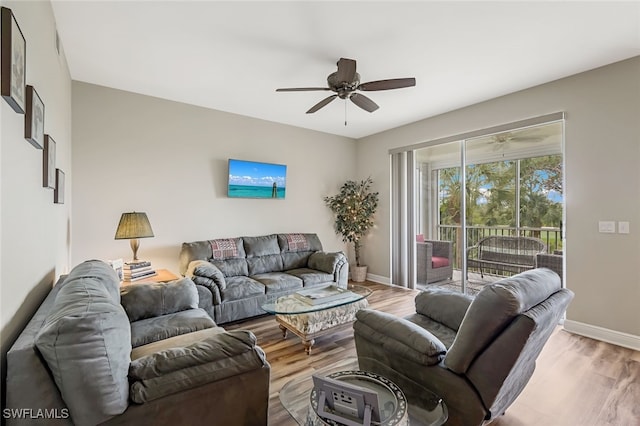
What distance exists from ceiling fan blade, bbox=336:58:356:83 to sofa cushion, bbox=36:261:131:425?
7.78 ft

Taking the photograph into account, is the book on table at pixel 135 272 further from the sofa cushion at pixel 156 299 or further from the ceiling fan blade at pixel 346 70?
the ceiling fan blade at pixel 346 70

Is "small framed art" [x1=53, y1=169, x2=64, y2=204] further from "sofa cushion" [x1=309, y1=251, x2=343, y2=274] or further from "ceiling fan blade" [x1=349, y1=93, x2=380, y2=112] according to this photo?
"sofa cushion" [x1=309, y1=251, x2=343, y2=274]

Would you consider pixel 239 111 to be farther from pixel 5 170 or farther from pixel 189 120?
pixel 5 170

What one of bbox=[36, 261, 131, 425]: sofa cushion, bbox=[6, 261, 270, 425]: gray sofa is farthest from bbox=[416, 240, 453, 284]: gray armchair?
bbox=[36, 261, 131, 425]: sofa cushion

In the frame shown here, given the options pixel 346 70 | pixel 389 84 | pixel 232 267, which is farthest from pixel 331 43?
pixel 232 267

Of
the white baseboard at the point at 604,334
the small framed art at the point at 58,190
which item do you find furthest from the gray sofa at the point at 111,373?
the white baseboard at the point at 604,334

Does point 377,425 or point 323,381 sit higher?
point 323,381

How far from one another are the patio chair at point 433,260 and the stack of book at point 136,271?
13.0ft

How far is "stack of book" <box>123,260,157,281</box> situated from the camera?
3.12 meters

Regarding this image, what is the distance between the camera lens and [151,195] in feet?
12.3

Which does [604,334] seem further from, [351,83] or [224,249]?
[224,249]

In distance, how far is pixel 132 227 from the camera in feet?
10.3

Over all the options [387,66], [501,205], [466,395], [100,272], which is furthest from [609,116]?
[100,272]

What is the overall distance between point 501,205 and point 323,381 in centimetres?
401
